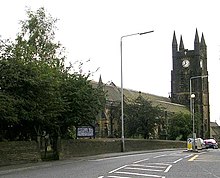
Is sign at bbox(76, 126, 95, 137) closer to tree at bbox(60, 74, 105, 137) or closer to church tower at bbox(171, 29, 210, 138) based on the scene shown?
tree at bbox(60, 74, 105, 137)

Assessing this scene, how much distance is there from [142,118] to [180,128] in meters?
22.5

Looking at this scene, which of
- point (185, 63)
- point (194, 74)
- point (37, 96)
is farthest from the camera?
point (185, 63)

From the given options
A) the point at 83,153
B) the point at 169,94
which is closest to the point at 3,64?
the point at 83,153

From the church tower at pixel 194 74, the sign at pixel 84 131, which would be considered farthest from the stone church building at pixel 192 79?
the sign at pixel 84 131

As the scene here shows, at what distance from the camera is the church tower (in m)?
127

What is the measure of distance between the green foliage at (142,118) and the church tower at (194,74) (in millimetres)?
57573

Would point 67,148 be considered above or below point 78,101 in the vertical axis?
below

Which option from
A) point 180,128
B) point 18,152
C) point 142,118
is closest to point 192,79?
point 180,128

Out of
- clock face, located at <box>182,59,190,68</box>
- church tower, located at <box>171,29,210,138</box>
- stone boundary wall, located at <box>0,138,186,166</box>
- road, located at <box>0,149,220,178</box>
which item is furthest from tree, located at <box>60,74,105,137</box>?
clock face, located at <box>182,59,190,68</box>

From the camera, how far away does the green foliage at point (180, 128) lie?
89.8 meters

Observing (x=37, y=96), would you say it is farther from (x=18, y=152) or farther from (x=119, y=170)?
(x=119, y=170)

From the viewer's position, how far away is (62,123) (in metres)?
33.2

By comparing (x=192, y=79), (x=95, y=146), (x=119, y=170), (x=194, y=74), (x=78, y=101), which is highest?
(x=194, y=74)

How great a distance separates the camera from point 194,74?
127 m
